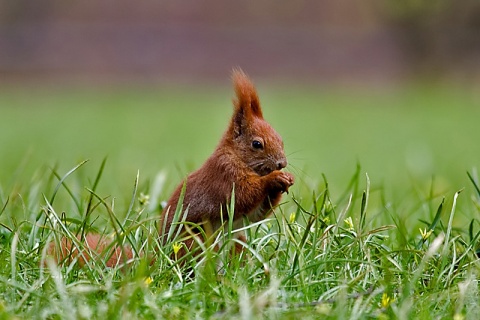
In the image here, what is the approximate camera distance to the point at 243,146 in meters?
3.09

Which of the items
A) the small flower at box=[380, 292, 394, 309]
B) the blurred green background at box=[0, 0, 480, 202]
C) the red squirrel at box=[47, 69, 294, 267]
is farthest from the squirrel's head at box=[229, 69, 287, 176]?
the blurred green background at box=[0, 0, 480, 202]

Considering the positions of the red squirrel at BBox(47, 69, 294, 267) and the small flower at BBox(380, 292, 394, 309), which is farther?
the red squirrel at BBox(47, 69, 294, 267)

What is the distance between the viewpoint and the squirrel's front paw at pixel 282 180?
2.86m

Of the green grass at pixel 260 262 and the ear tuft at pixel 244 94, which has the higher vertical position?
the ear tuft at pixel 244 94

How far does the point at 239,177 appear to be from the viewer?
297cm

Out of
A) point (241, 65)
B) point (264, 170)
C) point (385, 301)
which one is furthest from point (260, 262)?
point (241, 65)

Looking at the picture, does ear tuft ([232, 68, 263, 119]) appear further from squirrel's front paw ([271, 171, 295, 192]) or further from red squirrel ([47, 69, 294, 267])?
squirrel's front paw ([271, 171, 295, 192])

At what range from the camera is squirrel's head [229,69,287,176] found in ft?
10.1

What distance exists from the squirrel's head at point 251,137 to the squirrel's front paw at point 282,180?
168 mm

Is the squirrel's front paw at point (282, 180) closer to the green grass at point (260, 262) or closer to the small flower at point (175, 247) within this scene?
the green grass at point (260, 262)

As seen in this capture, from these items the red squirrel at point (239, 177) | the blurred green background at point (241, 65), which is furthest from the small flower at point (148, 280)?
the blurred green background at point (241, 65)

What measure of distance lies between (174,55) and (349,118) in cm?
725

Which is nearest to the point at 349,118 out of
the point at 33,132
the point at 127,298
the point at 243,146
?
the point at 33,132

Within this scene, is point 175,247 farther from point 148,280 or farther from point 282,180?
point 282,180
